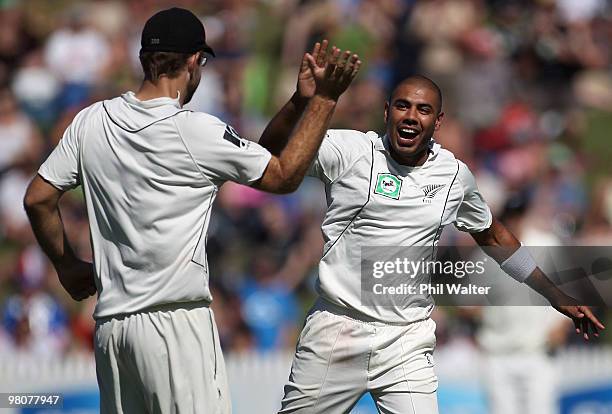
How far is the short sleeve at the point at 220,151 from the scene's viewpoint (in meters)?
4.84

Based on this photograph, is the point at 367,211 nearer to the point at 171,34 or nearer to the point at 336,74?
the point at 336,74

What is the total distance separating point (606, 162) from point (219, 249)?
444 cm

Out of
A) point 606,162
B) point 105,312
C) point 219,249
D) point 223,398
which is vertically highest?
point 606,162

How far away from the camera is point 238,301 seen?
35.4ft

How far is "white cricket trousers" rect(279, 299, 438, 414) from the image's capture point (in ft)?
19.4

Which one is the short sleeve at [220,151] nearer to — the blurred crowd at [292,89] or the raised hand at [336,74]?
the raised hand at [336,74]

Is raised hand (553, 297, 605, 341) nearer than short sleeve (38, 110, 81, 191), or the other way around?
short sleeve (38, 110, 81, 191)

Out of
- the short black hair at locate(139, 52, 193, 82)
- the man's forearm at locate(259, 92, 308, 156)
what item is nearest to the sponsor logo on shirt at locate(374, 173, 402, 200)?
the man's forearm at locate(259, 92, 308, 156)

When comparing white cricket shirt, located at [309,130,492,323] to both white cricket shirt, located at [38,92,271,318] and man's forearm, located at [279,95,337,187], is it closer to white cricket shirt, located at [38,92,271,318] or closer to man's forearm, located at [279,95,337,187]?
man's forearm, located at [279,95,337,187]

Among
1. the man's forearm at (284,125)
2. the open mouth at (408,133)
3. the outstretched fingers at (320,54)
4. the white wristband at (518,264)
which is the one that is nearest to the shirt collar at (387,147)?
the open mouth at (408,133)

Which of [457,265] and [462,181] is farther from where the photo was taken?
[457,265]

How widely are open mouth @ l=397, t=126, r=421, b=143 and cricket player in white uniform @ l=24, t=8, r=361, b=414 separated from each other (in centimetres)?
100

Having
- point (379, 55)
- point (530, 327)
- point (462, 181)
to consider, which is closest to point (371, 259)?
point (462, 181)

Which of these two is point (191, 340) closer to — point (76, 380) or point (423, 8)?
point (76, 380)
